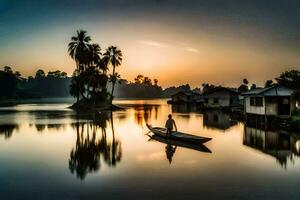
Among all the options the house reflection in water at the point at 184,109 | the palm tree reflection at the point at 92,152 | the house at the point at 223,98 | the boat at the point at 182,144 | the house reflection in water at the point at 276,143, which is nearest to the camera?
the palm tree reflection at the point at 92,152

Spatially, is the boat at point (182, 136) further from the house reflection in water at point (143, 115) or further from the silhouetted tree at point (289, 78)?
the silhouetted tree at point (289, 78)

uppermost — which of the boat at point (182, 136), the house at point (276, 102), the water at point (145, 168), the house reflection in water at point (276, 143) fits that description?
the house at point (276, 102)

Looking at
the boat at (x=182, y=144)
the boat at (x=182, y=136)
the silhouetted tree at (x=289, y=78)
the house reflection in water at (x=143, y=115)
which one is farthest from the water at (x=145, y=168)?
the silhouetted tree at (x=289, y=78)

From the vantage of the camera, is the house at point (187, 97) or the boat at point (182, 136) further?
the house at point (187, 97)

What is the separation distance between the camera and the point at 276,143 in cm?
2441

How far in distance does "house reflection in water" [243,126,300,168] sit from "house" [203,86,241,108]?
36.6 m

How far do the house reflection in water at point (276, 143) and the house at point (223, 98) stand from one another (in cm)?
3661

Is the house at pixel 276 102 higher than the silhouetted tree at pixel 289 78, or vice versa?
the silhouetted tree at pixel 289 78

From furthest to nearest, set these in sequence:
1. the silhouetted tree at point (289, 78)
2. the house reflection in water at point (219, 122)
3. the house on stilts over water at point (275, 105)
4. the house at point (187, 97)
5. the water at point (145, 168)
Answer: the house at point (187, 97) < the silhouetted tree at point (289, 78) < the house reflection in water at point (219, 122) < the house on stilts over water at point (275, 105) < the water at point (145, 168)

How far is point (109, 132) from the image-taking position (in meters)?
31.4

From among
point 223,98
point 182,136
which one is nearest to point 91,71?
point 223,98

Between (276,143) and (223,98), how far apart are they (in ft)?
146

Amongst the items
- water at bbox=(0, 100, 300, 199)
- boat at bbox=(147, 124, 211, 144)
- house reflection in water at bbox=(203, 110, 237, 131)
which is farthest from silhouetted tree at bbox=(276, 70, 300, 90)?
boat at bbox=(147, 124, 211, 144)

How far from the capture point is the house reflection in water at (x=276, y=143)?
1983 cm
